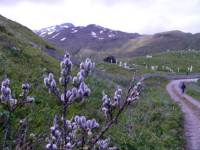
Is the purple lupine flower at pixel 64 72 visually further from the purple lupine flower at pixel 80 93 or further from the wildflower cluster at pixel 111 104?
the wildflower cluster at pixel 111 104

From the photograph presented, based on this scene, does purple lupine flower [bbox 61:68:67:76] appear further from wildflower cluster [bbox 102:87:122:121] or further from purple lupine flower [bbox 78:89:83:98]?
wildflower cluster [bbox 102:87:122:121]

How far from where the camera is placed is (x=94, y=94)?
359 inches

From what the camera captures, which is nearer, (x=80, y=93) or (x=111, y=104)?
(x=80, y=93)

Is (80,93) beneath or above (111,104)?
above

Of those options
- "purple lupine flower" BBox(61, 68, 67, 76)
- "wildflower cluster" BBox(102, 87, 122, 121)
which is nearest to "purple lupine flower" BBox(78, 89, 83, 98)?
"purple lupine flower" BBox(61, 68, 67, 76)

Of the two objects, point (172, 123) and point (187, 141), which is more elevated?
point (172, 123)

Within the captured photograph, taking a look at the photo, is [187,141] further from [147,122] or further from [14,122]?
[14,122]

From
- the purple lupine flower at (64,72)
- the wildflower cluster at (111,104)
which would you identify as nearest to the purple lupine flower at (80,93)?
the purple lupine flower at (64,72)

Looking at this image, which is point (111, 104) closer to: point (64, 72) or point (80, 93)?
point (80, 93)

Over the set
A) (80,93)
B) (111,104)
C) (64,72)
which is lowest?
(111,104)

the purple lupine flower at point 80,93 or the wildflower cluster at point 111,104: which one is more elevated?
the purple lupine flower at point 80,93

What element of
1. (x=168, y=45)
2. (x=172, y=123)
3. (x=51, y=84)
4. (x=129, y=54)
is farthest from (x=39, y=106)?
(x=168, y=45)

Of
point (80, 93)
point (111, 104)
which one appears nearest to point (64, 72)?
point (80, 93)

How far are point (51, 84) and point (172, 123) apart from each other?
9.24 m
